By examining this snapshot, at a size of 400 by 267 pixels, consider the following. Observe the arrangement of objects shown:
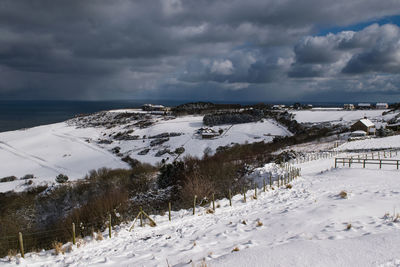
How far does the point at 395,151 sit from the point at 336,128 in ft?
102

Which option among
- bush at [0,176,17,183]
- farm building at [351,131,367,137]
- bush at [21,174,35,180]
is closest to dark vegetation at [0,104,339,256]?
bush at [21,174,35,180]

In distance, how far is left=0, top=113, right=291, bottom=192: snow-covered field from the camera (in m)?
44.6

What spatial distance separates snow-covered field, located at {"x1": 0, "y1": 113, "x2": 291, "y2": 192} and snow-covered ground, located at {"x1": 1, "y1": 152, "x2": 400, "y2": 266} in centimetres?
3029

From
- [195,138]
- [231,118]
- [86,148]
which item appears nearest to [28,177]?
[86,148]

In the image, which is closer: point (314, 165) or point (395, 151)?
point (314, 165)

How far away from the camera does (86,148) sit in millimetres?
62344

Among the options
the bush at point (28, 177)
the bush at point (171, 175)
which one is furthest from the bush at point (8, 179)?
the bush at point (171, 175)

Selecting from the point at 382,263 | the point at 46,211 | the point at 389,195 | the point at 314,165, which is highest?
the point at 382,263

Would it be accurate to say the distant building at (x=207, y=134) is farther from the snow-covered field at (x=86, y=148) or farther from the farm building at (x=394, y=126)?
the farm building at (x=394, y=126)

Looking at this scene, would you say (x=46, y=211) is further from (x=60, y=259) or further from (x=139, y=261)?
(x=139, y=261)

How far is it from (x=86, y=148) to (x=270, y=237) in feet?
202

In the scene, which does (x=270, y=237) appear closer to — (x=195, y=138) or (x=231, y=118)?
(x=195, y=138)

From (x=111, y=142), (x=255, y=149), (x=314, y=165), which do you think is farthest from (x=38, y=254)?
(x=111, y=142)

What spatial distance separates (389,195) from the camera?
13656mm
